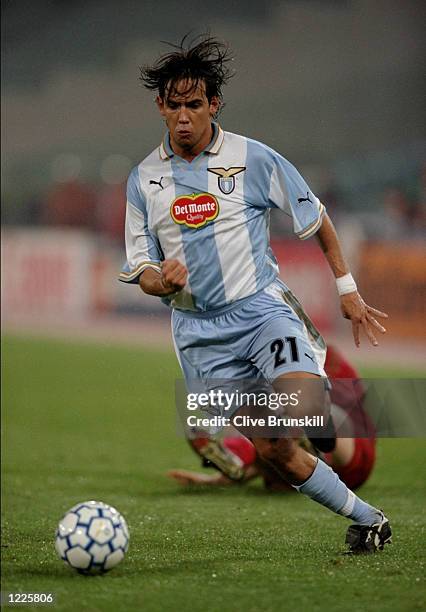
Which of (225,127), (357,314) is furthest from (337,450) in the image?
(225,127)

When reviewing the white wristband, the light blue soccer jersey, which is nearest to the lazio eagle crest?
the light blue soccer jersey

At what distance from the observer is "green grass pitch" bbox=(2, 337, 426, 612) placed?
9.66 ft

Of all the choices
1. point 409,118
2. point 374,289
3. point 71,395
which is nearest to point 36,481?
point 71,395

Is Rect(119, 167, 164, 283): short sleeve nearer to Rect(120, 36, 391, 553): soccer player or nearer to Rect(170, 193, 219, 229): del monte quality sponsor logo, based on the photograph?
Rect(120, 36, 391, 553): soccer player

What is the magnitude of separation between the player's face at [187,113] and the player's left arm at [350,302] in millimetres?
556

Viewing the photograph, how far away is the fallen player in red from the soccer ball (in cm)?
174

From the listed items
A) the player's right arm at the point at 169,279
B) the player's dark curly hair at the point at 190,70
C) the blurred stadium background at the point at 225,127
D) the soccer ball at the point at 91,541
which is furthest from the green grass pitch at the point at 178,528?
the blurred stadium background at the point at 225,127

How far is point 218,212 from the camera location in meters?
3.68

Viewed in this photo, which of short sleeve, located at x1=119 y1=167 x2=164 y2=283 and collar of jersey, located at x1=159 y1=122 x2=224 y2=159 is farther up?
collar of jersey, located at x1=159 y1=122 x2=224 y2=159

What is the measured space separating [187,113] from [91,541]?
153 cm

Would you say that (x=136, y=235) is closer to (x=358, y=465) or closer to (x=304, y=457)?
(x=304, y=457)

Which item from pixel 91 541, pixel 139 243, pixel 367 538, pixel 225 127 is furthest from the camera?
pixel 225 127

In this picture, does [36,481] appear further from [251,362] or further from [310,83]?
[310,83]

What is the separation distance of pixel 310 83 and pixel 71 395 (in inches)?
324
